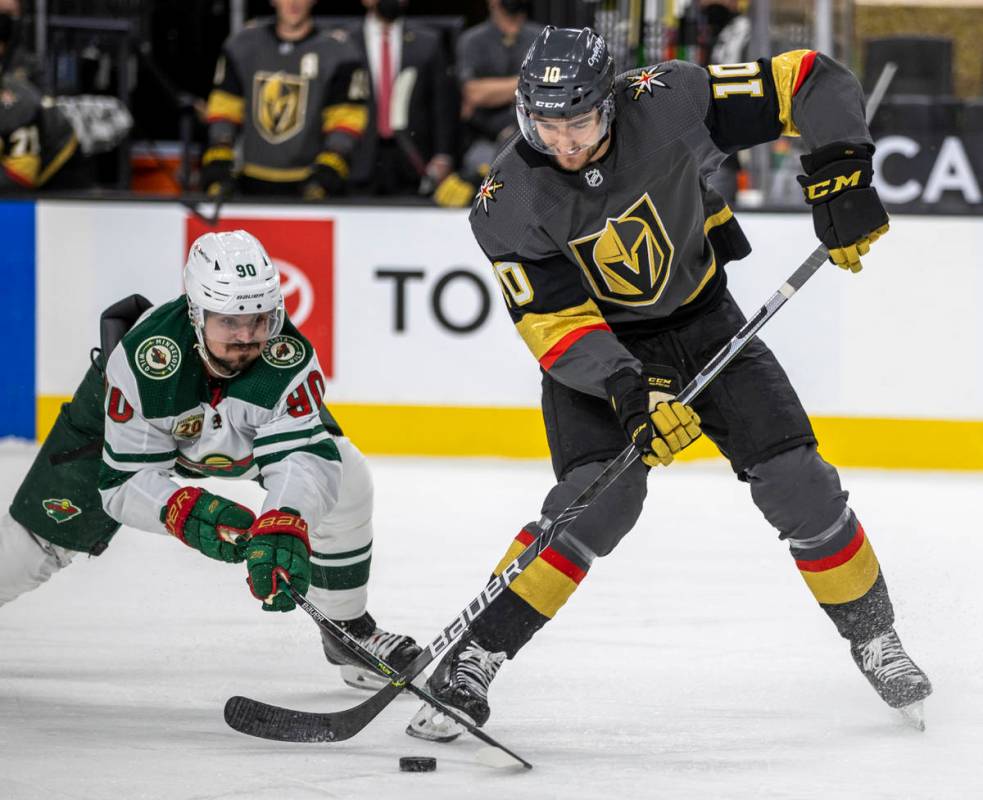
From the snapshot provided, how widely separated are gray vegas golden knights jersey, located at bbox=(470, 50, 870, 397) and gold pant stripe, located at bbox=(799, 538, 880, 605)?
0.50m

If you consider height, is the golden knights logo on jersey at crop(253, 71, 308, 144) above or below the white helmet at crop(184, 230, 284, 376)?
below

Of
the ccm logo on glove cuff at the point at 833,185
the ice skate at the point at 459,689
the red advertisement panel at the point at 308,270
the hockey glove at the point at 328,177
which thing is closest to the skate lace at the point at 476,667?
the ice skate at the point at 459,689

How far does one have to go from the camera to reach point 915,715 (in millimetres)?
2902

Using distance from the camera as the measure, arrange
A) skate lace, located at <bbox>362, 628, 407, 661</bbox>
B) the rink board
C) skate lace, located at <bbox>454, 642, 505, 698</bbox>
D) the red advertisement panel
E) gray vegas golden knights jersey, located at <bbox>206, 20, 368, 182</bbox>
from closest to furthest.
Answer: skate lace, located at <bbox>454, 642, 505, 698</bbox>
skate lace, located at <bbox>362, 628, 407, 661</bbox>
the rink board
the red advertisement panel
gray vegas golden knights jersey, located at <bbox>206, 20, 368, 182</bbox>

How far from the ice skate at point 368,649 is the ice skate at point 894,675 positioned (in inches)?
34.0

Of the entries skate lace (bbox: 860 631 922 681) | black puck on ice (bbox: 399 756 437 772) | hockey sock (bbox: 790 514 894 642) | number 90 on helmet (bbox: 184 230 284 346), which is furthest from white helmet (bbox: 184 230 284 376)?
skate lace (bbox: 860 631 922 681)

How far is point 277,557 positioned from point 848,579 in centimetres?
98

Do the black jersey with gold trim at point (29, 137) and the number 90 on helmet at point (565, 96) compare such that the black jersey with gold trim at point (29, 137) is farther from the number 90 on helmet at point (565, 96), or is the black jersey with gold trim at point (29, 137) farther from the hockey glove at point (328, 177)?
the number 90 on helmet at point (565, 96)

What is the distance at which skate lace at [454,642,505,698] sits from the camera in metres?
2.88

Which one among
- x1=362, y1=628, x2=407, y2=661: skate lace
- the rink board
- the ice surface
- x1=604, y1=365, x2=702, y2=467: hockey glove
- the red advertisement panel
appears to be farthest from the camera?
the red advertisement panel

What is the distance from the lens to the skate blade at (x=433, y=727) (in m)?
2.89

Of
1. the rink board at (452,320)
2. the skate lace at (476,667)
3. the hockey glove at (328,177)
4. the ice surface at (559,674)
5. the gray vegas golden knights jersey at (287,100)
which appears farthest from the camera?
the gray vegas golden knights jersey at (287,100)

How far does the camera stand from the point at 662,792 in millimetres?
2594

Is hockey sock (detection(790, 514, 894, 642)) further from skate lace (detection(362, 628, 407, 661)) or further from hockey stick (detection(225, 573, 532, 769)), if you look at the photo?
skate lace (detection(362, 628, 407, 661))
